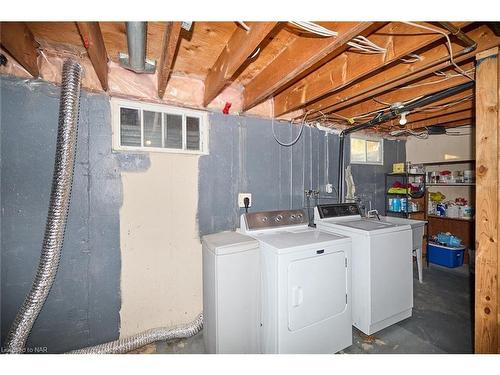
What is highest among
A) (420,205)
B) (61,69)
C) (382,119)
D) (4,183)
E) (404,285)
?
(61,69)

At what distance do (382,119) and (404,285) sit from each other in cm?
182

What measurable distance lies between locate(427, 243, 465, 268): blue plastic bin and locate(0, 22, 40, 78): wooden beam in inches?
212

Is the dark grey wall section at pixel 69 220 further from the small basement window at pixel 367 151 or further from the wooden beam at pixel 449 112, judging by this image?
the wooden beam at pixel 449 112

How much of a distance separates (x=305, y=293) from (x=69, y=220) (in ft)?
6.34

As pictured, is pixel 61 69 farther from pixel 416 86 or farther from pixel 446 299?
pixel 446 299

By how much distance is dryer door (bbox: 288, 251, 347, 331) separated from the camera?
166cm

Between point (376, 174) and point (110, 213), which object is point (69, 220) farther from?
point (376, 174)

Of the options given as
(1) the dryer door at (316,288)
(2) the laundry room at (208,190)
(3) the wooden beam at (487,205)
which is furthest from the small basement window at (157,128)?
(3) the wooden beam at (487,205)

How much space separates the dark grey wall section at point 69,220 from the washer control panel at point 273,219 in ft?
3.64

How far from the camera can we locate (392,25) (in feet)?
4.61

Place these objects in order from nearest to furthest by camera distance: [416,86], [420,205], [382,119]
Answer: [416,86]
[382,119]
[420,205]

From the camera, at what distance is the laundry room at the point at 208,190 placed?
136 centimetres
